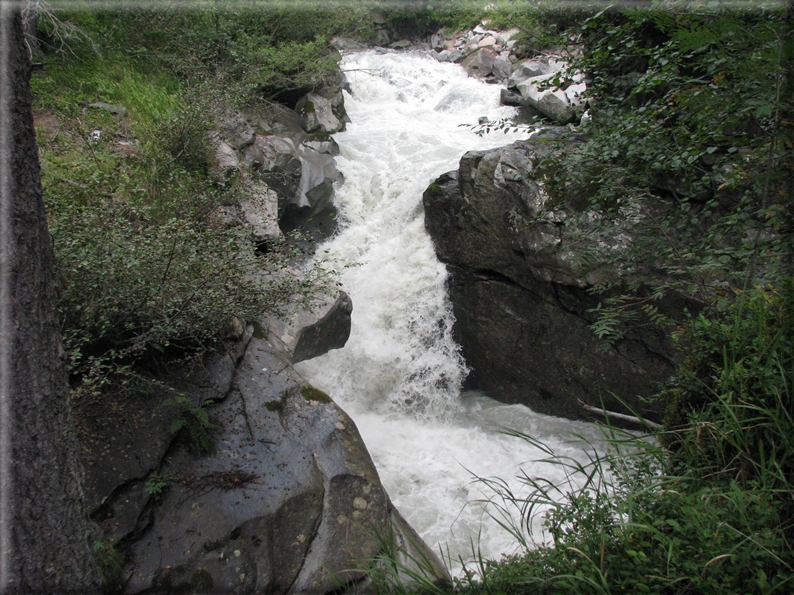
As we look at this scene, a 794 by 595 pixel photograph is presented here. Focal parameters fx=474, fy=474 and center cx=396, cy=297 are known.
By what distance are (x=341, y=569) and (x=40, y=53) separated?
863 centimetres

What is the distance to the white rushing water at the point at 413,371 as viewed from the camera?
494 cm

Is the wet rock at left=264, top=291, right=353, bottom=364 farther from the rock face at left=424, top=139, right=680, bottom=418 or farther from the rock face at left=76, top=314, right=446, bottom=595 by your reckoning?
the rock face at left=424, top=139, right=680, bottom=418

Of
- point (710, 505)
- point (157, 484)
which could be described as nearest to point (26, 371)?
point (157, 484)

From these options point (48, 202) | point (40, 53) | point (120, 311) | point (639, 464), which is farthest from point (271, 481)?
point (40, 53)

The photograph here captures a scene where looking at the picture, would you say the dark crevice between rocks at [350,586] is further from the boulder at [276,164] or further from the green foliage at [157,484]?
the boulder at [276,164]

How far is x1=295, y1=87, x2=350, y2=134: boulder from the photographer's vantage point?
1049 cm

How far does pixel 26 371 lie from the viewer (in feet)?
6.24

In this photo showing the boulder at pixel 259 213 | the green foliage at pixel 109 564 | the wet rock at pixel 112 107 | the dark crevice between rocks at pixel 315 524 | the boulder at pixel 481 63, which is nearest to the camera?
the green foliage at pixel 109 564

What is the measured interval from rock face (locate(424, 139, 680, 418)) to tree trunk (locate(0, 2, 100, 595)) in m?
4.91

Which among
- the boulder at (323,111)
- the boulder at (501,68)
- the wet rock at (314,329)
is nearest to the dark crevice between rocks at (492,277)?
the wet rock at (314,329)

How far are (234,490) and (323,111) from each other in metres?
9.42

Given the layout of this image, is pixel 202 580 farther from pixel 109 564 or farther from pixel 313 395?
pixel 313 395

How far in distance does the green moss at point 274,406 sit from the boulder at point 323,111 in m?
7.79

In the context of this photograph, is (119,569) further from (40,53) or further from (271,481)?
(40,53)
